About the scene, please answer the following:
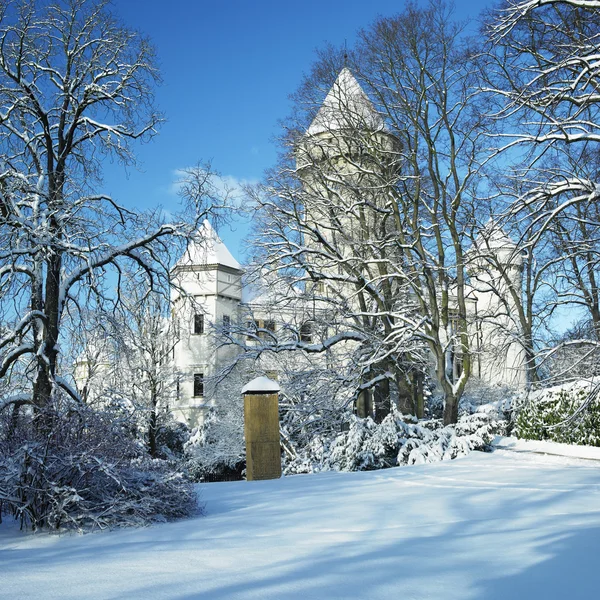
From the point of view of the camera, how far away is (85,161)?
44.3ft

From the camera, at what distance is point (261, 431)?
11805mm

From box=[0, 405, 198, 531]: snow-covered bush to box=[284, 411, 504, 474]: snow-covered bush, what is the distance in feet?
28.2

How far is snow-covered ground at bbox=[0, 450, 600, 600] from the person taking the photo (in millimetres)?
3875

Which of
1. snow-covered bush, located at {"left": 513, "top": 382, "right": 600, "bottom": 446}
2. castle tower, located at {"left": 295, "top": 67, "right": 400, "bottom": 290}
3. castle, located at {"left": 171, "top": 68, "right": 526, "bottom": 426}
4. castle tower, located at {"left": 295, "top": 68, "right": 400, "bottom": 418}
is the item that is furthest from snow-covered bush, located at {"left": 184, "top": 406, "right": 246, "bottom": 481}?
snow-covered bush, located at {"left": 513, "top": 382, "right": 600, "bottom": 446}

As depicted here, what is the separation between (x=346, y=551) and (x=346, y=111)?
54.4ft

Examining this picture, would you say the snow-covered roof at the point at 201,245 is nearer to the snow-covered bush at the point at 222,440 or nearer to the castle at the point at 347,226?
the castle at the point at 347,226

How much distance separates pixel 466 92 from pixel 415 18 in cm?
256

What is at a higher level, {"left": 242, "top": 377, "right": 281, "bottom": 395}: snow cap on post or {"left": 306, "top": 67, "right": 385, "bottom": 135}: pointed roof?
{"left": 306, "top": 67, "right": 385, "bottom": 135}: pointed roof

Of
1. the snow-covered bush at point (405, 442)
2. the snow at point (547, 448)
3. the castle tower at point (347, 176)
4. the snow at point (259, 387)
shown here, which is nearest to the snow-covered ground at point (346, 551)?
the snow at point (259, 387)

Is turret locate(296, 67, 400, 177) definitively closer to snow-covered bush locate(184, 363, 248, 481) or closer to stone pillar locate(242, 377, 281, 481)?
snow-covered bush locate(184, 363, 248, 481)

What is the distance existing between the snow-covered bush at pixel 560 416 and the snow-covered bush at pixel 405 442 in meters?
0.68

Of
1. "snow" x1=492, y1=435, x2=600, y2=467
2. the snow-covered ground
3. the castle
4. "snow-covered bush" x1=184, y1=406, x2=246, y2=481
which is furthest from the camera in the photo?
"snow-covered bush" x1=184, y1=406, x2=246, y2=481

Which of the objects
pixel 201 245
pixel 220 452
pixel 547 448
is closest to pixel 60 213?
pixel 201 245

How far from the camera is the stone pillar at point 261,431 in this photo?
1172 cm
